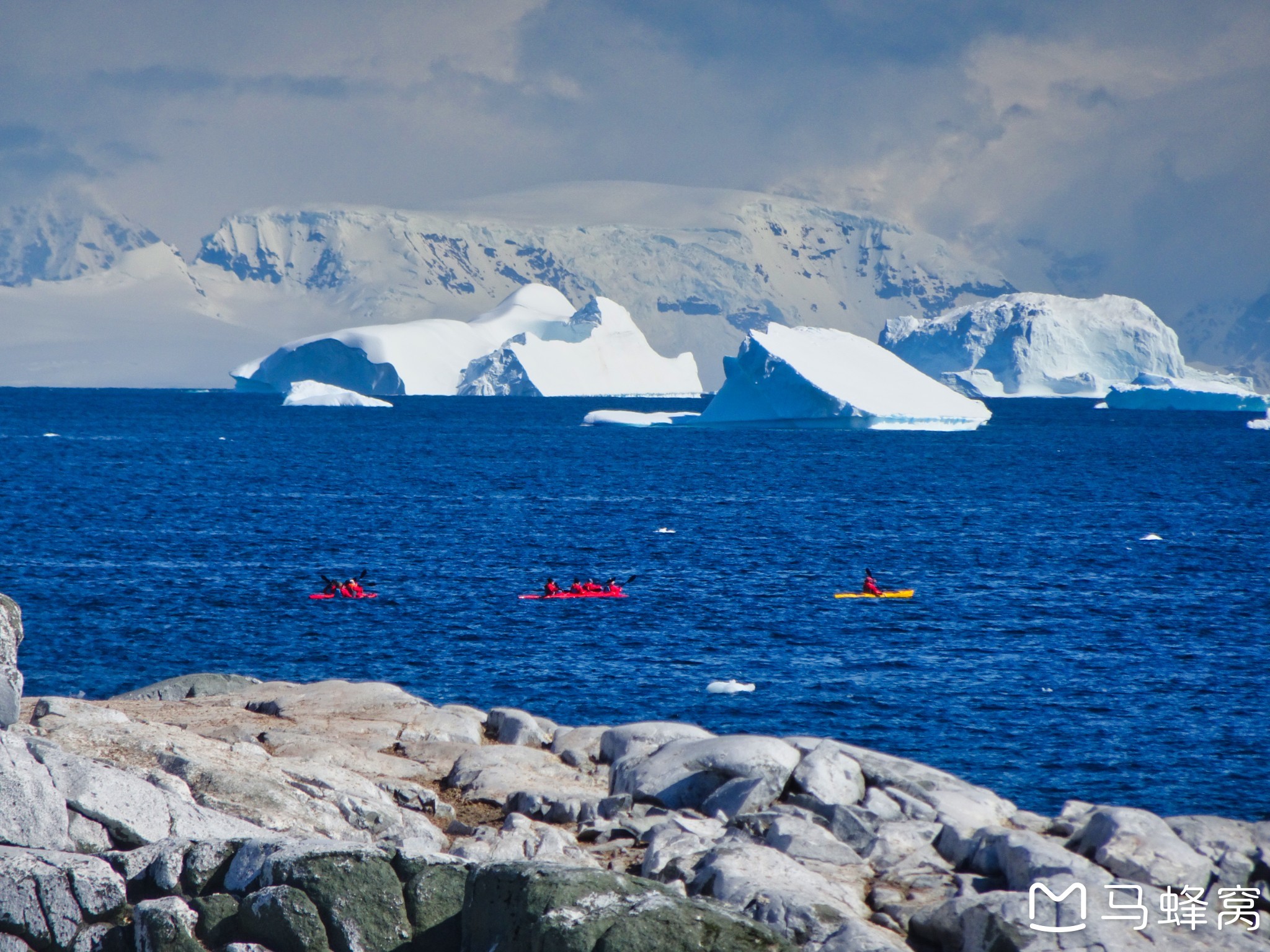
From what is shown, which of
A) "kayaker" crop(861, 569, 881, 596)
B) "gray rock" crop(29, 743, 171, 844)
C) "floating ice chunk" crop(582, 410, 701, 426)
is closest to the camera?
"gray rock" crop(29, 743, 171, 844)

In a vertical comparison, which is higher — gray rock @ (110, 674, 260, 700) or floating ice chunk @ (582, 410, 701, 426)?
floating ice chunk @ (582, 410, 701, 426)

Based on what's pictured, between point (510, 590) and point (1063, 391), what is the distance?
12945 cm

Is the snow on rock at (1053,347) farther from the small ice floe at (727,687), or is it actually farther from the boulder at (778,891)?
the boulder at (778,891)

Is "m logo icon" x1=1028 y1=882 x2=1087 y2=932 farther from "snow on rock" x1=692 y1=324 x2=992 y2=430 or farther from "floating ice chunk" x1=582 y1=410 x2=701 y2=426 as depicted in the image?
"floating ice chunk" x1=582 y1=410 x2=701 y2=426

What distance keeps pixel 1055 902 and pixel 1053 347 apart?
143 metres

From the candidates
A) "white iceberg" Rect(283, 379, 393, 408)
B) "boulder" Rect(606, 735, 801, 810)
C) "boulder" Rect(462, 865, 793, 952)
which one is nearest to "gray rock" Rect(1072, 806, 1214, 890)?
"boulder" Rect(606, 735, 801, 810)

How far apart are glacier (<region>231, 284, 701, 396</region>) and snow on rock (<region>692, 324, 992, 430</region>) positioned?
60634mm

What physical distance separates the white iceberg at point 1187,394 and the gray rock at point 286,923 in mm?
135531

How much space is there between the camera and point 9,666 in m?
11.7

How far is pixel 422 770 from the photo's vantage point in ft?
47.3

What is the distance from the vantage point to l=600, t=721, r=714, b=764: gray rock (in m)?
15.1

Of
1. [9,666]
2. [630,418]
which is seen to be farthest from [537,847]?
→ [630,418]

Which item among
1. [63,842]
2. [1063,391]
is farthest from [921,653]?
[1063,391]

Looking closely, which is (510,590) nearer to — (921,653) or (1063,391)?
(921,653)
